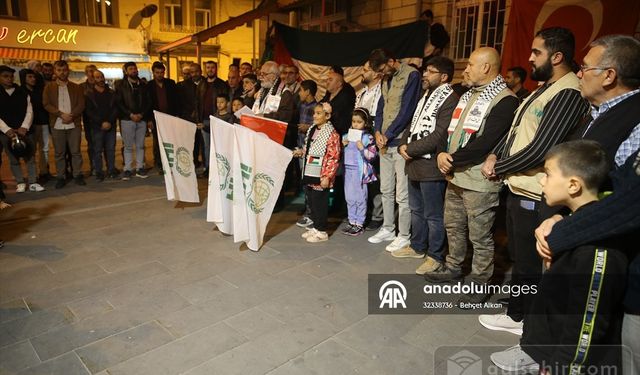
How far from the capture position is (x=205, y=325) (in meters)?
3.12

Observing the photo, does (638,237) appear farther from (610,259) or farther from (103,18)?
(103,18)

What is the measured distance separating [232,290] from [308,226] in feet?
6.34

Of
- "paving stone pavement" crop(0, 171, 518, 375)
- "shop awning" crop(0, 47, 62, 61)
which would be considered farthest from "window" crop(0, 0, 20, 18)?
"paving stone pavement" crop(0, 171, 518, 375)

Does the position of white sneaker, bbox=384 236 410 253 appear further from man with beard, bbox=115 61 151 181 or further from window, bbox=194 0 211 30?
window, bbox=194 0 211 30

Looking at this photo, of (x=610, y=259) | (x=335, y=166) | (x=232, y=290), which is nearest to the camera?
(x=610, y=259)

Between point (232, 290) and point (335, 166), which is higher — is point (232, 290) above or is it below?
below

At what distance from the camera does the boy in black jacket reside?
5.55 ft

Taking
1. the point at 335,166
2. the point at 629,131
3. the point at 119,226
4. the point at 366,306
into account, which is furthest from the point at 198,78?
the point at 629,131

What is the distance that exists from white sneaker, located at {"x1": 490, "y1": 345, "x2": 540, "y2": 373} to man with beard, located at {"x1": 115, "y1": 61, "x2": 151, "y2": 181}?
701 cm

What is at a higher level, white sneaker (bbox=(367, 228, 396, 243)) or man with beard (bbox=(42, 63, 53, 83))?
man with beard (bbox=(42, 63, 53, 83))

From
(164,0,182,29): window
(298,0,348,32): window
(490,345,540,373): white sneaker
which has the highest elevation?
(164,0,182,29): window

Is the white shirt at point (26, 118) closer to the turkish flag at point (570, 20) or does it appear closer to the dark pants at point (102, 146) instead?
the dark pants at point (102, 146)

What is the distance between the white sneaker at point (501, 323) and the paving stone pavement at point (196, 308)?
59 millimetres

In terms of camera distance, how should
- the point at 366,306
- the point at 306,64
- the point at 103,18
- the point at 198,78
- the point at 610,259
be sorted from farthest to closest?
the point at 103,18
the point at 306,64
the point at 198,78
the point at 366,306
the point at 610,259
